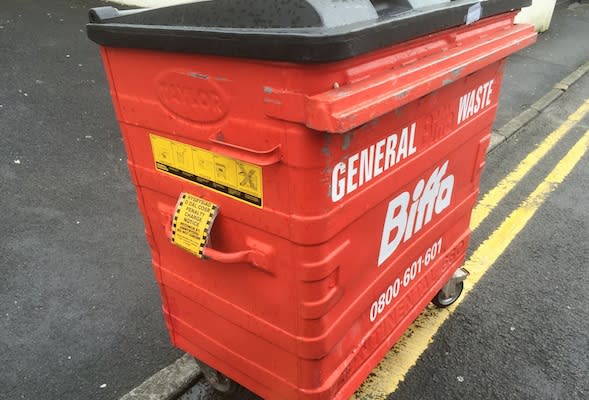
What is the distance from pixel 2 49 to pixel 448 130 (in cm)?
651

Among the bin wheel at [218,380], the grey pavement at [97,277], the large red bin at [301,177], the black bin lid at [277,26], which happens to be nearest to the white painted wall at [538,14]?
the grey pavement at [97,277]

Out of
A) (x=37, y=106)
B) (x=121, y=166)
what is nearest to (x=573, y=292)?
(x=121, y=166)

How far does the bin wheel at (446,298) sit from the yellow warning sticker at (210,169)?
1723 mm

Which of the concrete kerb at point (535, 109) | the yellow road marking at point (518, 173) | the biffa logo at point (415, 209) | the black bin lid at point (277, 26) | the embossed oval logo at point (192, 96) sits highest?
the black bin lid at point (277, 26)

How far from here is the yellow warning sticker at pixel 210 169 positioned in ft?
4.64

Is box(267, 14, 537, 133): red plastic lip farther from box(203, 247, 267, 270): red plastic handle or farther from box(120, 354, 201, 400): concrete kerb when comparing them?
box(120, 354, 201, 400): concrete kerb

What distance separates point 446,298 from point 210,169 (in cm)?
188

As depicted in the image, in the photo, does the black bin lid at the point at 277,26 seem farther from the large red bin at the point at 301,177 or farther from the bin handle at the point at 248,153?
the bin handle at the point at 248,153

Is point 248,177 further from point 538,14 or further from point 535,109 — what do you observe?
point 538,14

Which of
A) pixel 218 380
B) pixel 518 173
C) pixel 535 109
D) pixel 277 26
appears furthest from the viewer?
pixel 535 109

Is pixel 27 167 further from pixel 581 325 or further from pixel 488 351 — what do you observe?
pixel 581 325

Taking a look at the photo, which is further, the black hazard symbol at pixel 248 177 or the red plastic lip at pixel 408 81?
the black hazard symbol at pixel 248 177

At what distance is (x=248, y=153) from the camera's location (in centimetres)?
135

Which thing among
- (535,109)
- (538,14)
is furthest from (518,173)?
(538,14)
